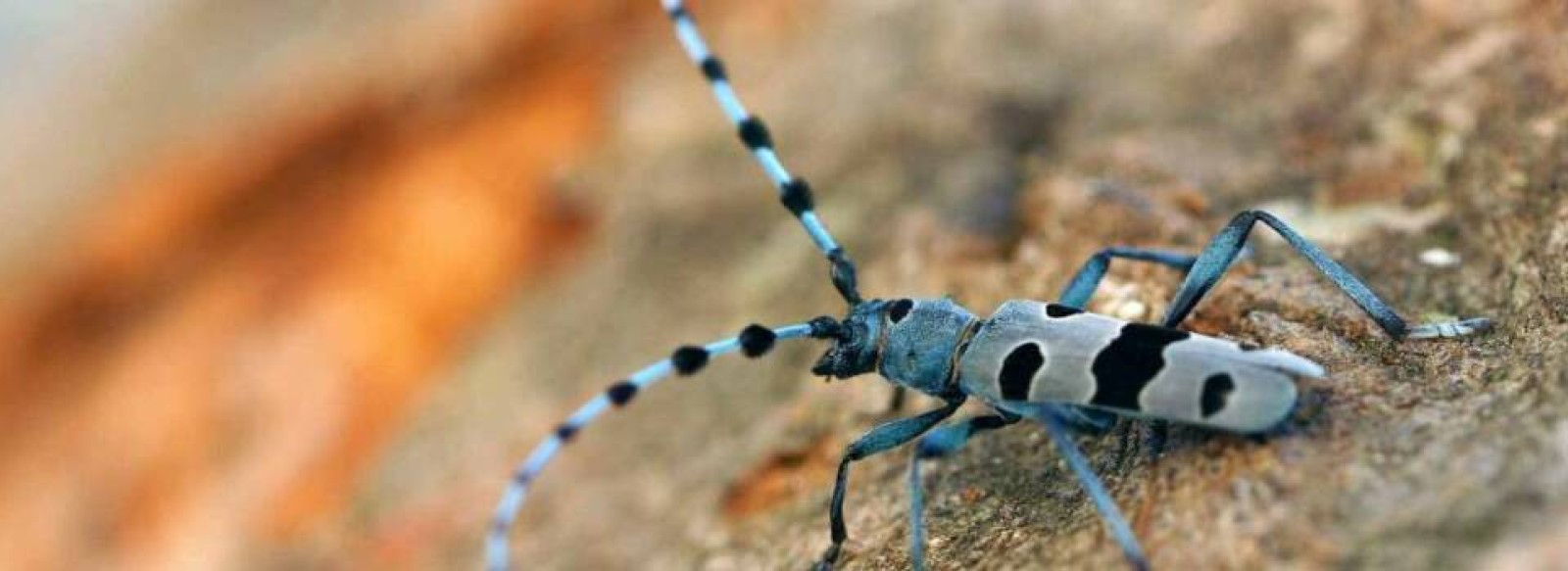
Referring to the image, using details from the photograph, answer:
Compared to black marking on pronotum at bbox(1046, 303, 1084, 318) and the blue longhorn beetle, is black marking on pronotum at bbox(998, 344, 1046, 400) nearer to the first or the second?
the blue longhorn beetle

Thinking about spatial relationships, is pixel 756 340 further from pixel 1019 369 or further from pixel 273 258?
pixel 273 258

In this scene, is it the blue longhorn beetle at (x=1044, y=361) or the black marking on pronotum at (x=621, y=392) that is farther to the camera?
the black marking on pronotum at (x=621, y=392)

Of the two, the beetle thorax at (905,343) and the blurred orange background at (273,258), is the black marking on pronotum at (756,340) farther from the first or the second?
the blurred orange background at (273,258)

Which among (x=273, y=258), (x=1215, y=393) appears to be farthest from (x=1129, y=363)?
(x=273, y=258)

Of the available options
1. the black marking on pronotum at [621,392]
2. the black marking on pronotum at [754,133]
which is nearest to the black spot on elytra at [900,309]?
the black marking on pronotum at [754,133]

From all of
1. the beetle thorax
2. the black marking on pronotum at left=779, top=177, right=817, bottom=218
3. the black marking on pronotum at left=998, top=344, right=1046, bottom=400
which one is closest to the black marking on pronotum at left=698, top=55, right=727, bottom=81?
the black marking on pronotum at left=779, top=177, right=817, bottom=218

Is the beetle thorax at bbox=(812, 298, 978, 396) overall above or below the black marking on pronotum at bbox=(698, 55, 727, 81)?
below
